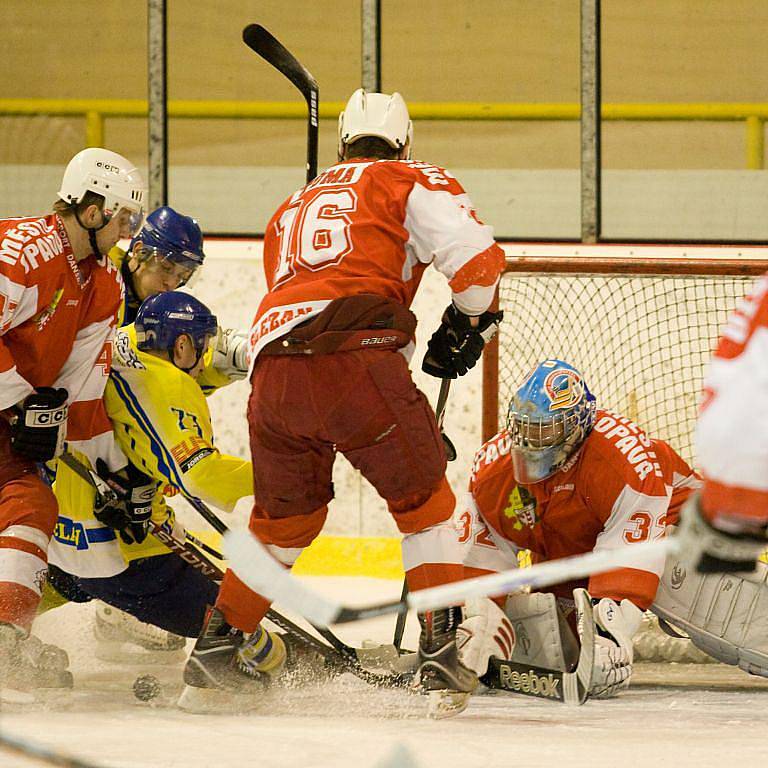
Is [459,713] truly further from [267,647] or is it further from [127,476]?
[127,476]

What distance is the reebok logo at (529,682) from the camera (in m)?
2.86

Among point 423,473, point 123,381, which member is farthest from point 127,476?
point 423,473

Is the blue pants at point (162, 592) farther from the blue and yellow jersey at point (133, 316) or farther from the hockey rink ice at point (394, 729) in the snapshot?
the blue and yellow jersey at point (133, 316)

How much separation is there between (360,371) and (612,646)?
78cm

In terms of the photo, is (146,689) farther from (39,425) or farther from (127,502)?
(39,425)

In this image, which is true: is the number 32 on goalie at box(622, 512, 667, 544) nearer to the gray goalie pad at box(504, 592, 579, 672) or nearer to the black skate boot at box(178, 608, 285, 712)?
the gray goalie pad at box(504, 592, 579, 672)

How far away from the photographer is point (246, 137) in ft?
18.4

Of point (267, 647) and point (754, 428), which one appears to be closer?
point (754, 428)

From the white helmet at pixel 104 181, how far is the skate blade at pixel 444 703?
1226mm

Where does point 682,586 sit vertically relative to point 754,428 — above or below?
below

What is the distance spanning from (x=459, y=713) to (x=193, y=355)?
1051 mm

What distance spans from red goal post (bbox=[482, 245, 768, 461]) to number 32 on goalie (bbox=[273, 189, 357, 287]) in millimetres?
1543

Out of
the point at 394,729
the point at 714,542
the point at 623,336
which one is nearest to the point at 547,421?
the point at 394,729

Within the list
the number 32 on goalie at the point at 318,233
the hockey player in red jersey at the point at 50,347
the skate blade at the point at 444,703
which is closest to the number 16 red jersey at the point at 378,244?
the number 32 on goalie at the point at 318,233
